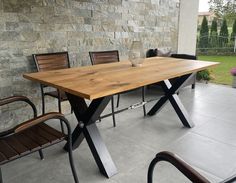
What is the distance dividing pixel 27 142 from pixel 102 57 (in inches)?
76.9

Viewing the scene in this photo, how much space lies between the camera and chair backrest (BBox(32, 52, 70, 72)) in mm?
2836

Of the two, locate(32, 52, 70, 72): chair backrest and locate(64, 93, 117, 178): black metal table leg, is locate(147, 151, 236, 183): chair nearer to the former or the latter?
locate(64, 93, 117, 178): black metal table leg

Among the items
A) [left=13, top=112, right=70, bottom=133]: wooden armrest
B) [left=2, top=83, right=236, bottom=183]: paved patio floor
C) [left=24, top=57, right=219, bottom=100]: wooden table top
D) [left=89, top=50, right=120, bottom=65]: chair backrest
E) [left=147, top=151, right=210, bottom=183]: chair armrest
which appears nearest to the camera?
[left=147, top=151, right=210, bottom=183]: chair armrest

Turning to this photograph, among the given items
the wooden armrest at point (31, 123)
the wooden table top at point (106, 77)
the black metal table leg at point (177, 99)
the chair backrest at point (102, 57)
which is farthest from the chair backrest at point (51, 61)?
the wooden armrest at point (31, 123)

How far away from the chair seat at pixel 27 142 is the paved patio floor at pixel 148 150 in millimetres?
433

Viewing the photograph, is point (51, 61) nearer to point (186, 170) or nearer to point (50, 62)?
point (50, 62)

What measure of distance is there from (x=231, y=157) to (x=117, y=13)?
2675mm

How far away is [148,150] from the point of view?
7.82 ft

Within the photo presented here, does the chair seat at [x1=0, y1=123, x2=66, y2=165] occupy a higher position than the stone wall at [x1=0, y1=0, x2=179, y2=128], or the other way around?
the stone wall at [x1=0, y1=0, x2=179, y2=128]

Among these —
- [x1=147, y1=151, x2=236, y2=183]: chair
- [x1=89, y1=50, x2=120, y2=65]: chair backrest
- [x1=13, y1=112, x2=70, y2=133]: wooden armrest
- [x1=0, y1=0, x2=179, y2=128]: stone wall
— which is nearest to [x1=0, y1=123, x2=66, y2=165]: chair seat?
[x1=13, y1=112, x2=70, y2=133]: wooden armrest

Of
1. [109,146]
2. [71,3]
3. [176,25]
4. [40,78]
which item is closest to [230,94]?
[176,25]

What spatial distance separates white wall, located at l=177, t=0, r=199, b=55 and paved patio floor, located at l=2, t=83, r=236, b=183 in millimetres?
2179

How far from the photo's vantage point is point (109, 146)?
246cm

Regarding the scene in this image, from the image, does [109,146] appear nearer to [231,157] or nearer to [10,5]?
[231,157]
